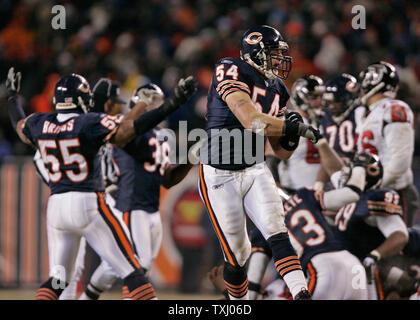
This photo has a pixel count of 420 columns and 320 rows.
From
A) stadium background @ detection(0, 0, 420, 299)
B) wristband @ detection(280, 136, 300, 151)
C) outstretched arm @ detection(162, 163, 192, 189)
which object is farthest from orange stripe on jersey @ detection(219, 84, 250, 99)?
stadium background @ detection(0, 0, 420, 299)

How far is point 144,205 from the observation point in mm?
6281

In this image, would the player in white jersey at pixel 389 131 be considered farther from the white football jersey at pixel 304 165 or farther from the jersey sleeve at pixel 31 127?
the jersey sleeve at pixel 31 127

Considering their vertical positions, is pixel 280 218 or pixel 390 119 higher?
pixel 390 119

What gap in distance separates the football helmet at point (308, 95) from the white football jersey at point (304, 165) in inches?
6.2

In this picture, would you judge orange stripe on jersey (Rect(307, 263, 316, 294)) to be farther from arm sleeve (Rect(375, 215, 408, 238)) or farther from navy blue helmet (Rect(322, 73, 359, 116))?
navy blue helmet (Rect(322, 73, 359, 116))

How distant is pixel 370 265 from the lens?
554 centimetres

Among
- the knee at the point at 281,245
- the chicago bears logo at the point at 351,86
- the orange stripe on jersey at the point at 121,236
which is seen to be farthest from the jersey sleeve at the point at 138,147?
the knee at the point at 281,245

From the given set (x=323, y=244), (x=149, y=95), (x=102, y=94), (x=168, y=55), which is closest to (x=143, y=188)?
(x=149, y=95)

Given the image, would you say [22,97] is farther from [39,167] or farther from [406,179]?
[406,179]

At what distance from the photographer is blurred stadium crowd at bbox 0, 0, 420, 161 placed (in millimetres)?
10477

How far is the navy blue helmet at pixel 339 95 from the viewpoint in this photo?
267 inches

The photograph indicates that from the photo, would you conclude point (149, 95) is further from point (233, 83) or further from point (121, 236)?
point (233, 83)
